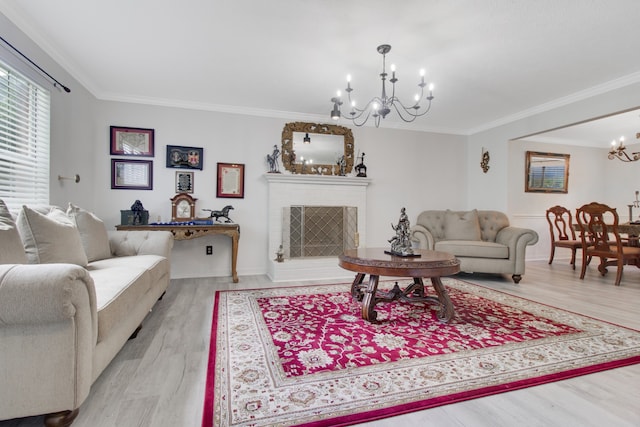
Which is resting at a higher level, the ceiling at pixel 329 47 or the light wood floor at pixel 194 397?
the ceiling at pixel 329 47

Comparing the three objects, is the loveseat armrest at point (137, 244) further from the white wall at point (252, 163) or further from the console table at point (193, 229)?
the white wall at point (252, 163)

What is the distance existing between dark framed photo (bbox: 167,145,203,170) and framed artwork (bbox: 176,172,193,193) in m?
0.09

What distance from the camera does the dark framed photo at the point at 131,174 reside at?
3.82 m

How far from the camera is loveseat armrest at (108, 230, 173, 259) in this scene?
2.82 metres

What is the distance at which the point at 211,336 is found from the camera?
2119mm

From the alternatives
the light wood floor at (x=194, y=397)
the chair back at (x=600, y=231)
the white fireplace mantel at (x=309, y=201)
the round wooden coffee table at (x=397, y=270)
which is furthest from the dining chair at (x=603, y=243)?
the white fireplace mantel at (x=309, y=201)

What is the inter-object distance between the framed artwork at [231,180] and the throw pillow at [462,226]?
9.76ft

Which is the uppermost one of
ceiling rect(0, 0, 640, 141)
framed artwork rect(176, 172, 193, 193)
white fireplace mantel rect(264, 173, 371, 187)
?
ceiling rect(0, 0, 640, 141)

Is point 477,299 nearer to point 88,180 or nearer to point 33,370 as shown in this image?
point 33,370

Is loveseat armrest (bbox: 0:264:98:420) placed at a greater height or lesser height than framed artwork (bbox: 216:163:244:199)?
lesser

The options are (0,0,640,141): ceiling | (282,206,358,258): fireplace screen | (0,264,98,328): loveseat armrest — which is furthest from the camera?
(282,206,358,258): fireplace screen

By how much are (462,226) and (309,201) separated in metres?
2.19

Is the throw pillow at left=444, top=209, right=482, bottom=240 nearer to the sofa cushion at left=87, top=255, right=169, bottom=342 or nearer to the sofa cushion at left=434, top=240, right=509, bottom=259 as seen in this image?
the sofa cushion at left=434, top=240, right=509, bottom=259

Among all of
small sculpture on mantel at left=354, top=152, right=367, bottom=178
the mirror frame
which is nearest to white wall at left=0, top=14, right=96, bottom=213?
the mirror frame
